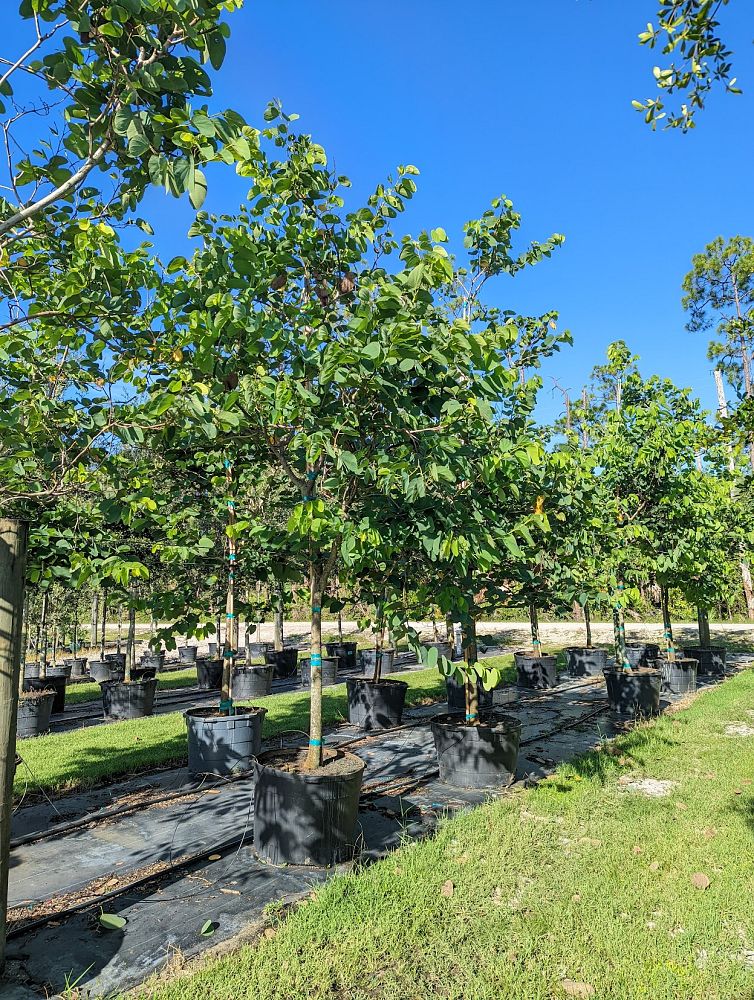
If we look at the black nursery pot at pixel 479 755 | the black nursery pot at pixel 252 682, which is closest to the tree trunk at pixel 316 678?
the black nursery pot at pixel 479 755

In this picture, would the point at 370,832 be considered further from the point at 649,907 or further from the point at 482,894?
the point at 649,907

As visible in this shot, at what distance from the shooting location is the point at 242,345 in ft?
12.2

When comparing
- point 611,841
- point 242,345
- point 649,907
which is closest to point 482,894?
point 649,907

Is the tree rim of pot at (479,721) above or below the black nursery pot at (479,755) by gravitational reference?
above

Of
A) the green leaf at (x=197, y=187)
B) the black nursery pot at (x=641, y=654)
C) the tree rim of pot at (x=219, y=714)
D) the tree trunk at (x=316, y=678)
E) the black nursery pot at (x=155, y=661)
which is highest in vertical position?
the green leaf at (x=197, y=187)

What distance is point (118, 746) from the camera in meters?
8.66

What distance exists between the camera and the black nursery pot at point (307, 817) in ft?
15.1

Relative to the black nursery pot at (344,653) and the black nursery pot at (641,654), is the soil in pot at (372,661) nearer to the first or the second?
the black nursery pot at (344,653)

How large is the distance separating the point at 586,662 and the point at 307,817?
1308cm

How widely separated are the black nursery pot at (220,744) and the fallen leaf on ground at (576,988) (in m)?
4.63

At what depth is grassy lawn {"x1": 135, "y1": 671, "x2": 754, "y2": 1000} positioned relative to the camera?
3061mm

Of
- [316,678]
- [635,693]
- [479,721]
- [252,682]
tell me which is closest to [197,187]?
[316,678]

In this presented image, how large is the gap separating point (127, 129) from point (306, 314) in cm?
259

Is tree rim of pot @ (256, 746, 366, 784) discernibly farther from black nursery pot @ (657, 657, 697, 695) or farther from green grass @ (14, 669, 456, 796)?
black nursery pot @ (657, 657, 697, 695)
